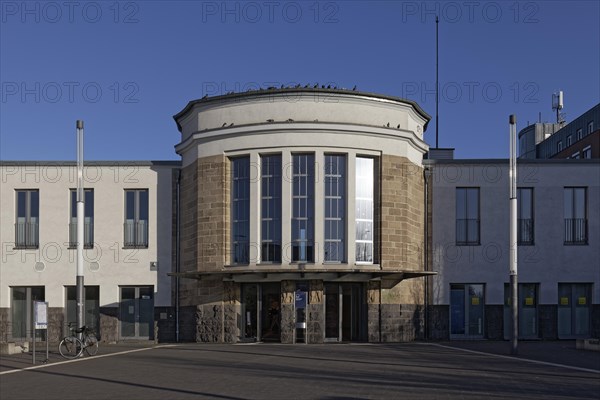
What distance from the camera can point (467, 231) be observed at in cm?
3216

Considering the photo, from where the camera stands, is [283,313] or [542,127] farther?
[542,127]

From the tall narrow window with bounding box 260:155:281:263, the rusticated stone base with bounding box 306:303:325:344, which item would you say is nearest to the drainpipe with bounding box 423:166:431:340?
the rusticated stone base with bounding box 306:303:325:344

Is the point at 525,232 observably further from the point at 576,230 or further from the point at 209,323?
the point at 209,323

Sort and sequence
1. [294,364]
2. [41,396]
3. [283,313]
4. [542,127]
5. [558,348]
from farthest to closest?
[542,127] < [283,313] < [558,348] < [294,364] < [41,396]

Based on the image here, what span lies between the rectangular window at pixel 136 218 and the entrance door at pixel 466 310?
12.8m

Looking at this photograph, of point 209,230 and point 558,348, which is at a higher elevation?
point 209,230

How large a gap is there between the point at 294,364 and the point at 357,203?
10.4 m

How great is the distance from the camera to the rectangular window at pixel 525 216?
105 ft

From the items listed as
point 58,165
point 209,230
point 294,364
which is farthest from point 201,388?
point 58,165

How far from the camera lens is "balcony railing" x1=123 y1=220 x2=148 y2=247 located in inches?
1268

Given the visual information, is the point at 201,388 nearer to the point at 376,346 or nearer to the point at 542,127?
the point at 376,346

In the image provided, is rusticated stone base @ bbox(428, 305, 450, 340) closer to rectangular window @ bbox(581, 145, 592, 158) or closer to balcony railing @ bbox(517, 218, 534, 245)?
balcony railing @ bbox(517, 218, 534, 245)

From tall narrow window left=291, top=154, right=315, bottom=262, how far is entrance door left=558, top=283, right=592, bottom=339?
1091cm

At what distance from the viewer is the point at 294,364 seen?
19.8m
